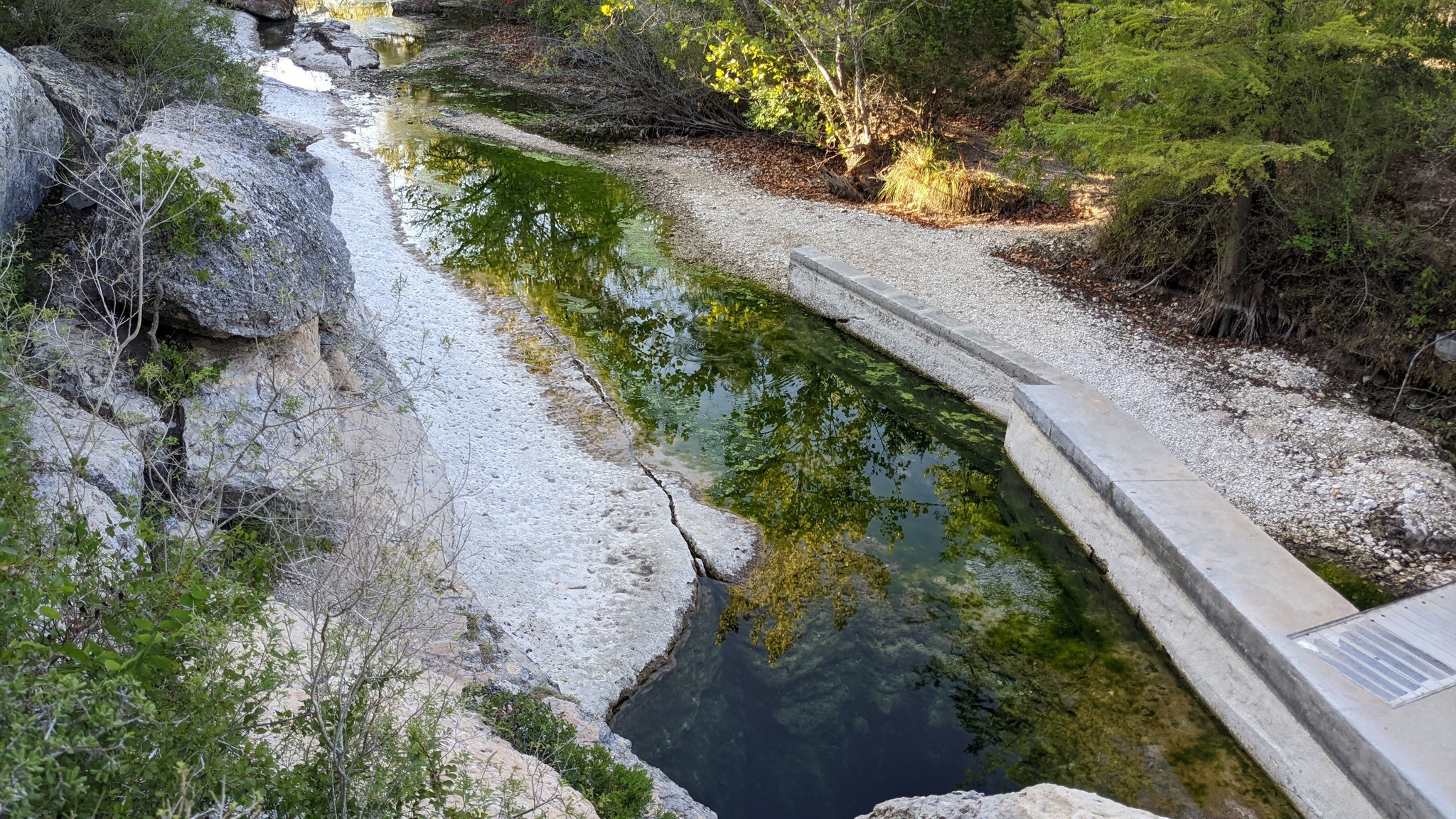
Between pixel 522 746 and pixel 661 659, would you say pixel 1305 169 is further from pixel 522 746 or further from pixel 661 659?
pixel 522 746

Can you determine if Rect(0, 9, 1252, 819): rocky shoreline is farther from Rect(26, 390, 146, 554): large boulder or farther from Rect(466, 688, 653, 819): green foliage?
Rect(466, 688, 653, 819): green foliage

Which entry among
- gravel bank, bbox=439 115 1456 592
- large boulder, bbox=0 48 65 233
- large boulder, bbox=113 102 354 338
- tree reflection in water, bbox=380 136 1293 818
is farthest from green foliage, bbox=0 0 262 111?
gravel bank, bbox=439 115 1456 592

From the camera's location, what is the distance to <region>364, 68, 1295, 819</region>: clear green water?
17.3 ft

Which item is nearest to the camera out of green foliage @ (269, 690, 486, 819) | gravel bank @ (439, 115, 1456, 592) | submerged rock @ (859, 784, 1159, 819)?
green foliage @ (269, 690, 486, 819)

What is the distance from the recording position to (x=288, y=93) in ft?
58.7

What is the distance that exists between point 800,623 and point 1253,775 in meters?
2.74

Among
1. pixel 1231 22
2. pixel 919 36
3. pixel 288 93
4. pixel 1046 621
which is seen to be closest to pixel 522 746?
pixel 1046 621

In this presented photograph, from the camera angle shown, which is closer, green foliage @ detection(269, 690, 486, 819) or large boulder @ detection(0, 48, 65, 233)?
green foliage @ detection(269, 690, 486, 819)

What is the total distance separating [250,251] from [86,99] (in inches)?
117

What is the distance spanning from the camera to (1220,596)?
5469mm

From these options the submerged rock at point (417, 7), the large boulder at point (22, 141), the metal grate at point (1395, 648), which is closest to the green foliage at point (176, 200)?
the large boulder at point (22, 141)

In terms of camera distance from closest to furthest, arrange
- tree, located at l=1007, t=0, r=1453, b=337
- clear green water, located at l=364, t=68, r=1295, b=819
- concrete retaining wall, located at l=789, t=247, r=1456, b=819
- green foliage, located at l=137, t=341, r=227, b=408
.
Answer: concrete retaining wall, located at l=789, t=247, r=1456, b=819 < clear green water, located at l=364, t=68, r=1295, b=819 < green foliage, located at l=137, t=341, r=227, b=408 < tree, located at l=1007, t=0, r=1453, b=337

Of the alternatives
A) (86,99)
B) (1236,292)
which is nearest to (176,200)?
(86,99)

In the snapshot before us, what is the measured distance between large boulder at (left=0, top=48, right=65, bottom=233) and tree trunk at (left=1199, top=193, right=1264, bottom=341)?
32.4ft
